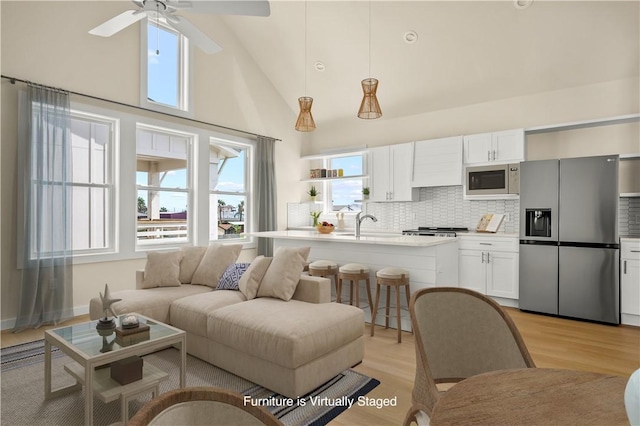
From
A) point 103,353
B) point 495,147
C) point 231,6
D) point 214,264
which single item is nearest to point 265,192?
point 214,264

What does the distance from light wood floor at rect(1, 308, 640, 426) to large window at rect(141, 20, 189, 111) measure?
120 inches

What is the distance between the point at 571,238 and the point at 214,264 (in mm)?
4016

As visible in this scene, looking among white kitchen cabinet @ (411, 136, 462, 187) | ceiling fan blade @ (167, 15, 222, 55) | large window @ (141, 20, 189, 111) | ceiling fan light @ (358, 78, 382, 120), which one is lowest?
white kitchen cabinet @ (411, 136, 462, 187)

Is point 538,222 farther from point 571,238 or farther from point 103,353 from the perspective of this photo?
point 103,353

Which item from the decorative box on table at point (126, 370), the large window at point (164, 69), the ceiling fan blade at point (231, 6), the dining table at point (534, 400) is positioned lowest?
the decorative box on table at point (126, 370)

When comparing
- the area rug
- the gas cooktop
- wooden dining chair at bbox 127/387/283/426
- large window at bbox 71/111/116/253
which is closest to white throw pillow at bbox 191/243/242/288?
A: the area rug

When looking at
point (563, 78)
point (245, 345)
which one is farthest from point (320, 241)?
point (563, 78)

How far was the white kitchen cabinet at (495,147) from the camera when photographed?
15.9 feet

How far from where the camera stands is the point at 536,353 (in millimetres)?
3182

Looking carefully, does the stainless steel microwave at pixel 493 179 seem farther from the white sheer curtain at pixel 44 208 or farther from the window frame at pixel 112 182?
the white sheer curtain at pixel 44 208

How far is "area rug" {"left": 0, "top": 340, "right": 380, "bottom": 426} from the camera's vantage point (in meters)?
2.18

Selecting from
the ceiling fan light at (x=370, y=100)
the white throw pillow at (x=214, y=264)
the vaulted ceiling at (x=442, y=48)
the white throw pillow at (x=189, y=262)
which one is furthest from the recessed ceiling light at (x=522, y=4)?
the white throw pillow at (x=189, y=262)

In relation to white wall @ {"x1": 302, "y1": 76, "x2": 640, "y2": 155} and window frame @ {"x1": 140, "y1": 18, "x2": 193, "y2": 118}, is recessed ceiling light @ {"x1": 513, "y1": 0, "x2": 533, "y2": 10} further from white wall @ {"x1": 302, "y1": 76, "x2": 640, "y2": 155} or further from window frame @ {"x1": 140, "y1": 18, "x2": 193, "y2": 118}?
window frame @ {"x1": 140, "y1": 18, "x2": 193, "y2": 118}

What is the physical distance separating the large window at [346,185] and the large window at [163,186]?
2.82 meters
